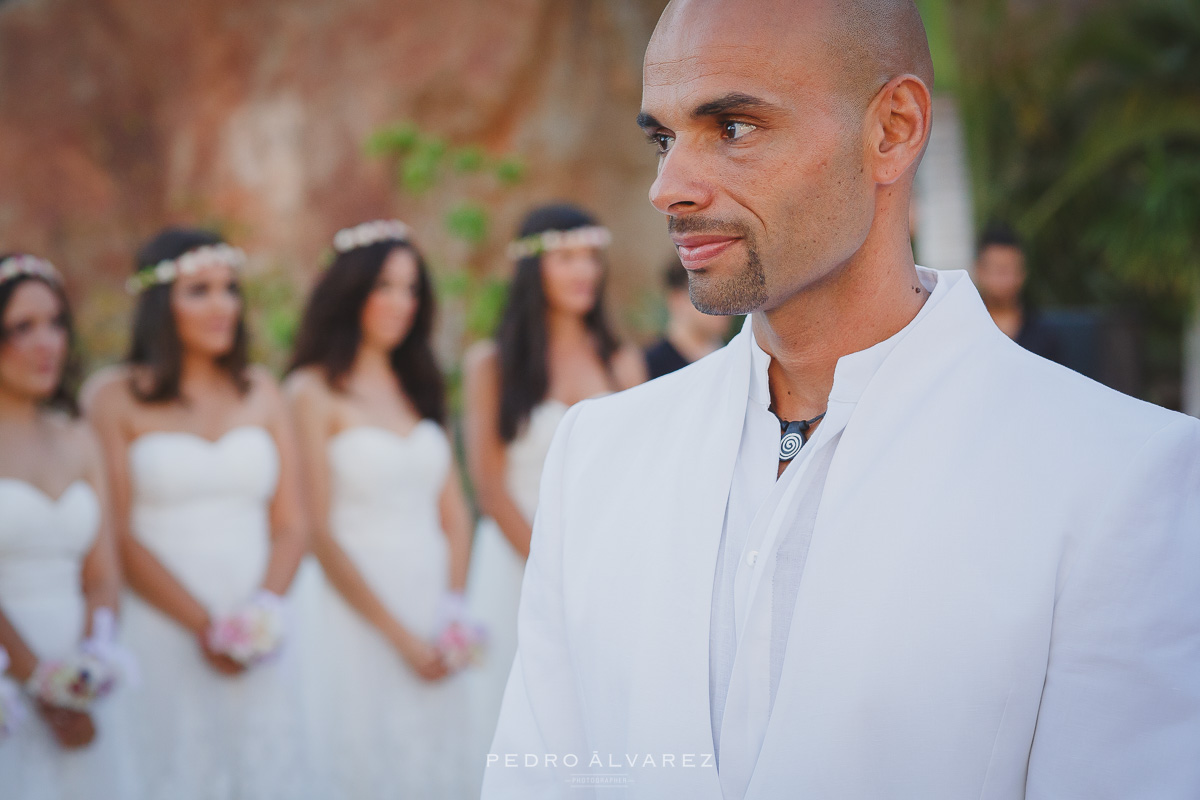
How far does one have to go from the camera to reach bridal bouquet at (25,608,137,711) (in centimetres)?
382

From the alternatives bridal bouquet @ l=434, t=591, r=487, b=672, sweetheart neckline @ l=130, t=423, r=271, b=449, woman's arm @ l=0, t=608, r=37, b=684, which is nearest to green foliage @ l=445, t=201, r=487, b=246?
sweetheart neckline @ l=130, t=423, r=271, b=449

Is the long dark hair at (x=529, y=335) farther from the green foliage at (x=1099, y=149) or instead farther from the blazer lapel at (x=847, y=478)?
the green foliage at (x=1099, y=149)

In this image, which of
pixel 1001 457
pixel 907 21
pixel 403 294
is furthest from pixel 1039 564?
pixel 403 294

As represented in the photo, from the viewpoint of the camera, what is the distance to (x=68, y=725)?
3914 mm

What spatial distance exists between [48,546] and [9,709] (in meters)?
0.67

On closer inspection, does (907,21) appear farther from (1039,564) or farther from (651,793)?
(651,793)

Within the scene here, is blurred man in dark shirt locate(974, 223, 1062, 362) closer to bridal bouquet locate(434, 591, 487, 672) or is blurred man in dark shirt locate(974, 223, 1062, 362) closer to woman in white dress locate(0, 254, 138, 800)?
bridal bouquet locate(434, 591, 487, 672)

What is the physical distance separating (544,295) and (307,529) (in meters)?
1.63

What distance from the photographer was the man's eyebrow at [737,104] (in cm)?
155

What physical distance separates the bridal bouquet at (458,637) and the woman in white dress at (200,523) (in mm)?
684

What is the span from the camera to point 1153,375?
953 centimetres

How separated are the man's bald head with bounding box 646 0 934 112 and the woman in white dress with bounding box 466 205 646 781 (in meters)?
3.45

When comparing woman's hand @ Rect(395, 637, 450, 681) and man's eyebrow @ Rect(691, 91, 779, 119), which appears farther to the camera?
woman's hand @ Rect(395, 637, 450, 681)

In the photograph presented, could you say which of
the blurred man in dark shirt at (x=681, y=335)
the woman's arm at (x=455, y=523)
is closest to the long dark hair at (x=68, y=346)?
the woman's arm at (x=455, y=523)
